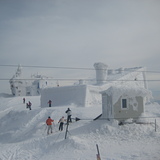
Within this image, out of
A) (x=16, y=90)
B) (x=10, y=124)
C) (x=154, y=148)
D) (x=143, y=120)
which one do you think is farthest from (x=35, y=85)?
(x=154, y=148)

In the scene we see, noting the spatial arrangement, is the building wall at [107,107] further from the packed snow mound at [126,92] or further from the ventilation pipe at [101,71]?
the ventilation pipe at [101,71]

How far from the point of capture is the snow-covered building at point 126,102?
59.0 ft

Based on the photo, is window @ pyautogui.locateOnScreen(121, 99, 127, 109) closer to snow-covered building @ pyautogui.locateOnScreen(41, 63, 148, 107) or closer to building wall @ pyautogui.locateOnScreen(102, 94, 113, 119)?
building wall @ pyautogui.locateOnScreen(102, 94, 113, 119)

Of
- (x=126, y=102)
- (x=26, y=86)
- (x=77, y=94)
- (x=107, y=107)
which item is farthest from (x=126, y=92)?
(x=26, y=86)

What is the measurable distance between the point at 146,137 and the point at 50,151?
7116 mm

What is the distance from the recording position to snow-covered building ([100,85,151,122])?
18.0m

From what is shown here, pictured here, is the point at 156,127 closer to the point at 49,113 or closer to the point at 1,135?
the point at 49,113

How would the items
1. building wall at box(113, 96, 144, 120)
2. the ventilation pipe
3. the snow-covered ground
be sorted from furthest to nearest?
the ventilation pipe → building wall at box(113, 96, 144, 120) → the snow-covered ground

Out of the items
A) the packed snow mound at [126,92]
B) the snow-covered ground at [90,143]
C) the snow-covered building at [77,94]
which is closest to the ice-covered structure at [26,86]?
the snow-covered building at [77,94]

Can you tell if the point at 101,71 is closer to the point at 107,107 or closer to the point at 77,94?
the point at 77,94

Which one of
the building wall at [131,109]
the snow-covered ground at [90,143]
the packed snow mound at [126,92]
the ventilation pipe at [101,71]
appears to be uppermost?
the ventilation pipe at [101,71]

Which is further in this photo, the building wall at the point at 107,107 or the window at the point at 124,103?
the building wall at the point at 107,107

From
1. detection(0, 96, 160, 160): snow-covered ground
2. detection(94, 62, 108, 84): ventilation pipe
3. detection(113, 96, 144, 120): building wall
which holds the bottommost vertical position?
detection(0, 96, 160, 160): snow-covered ground

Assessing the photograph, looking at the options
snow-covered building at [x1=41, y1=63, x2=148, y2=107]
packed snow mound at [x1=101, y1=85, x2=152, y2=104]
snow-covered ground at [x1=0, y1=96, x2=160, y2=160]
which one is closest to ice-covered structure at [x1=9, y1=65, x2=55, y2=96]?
snow-covered building at [x1=41, y1=63, x2=148, y2=107]
